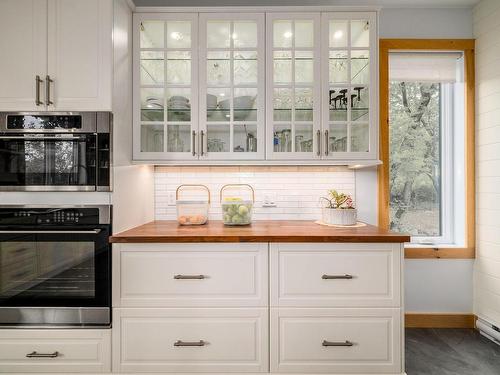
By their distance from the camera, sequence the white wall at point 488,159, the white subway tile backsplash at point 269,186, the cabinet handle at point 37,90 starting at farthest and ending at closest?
1. the white subway tile backsplash at point 269,186
2. the white wall at point 488,159
3. the cabinet handle at point 37,90

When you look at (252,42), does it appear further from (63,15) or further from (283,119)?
(63,15)

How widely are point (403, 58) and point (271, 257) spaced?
2.05 m

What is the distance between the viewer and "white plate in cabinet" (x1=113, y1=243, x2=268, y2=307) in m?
1.80

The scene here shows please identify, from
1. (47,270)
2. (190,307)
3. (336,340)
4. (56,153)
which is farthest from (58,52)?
(336,340)

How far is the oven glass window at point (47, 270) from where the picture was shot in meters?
1.80

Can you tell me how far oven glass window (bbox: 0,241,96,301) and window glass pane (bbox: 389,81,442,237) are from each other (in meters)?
2.41

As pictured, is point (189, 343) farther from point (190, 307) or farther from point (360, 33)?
point (360, 33)

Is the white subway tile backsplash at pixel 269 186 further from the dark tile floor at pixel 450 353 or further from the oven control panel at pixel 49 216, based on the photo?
the dark tile floor at pixel 450 353

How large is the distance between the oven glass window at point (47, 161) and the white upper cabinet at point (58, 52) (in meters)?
0.20

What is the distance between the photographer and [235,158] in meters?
2.15

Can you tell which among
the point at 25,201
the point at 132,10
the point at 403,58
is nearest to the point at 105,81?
the point at 132,10

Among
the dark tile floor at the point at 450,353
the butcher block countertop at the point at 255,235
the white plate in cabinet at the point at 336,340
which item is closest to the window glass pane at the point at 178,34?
the butcher block countertop at the point at 255,235

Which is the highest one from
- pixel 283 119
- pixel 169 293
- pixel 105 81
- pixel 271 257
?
pixel 105 81

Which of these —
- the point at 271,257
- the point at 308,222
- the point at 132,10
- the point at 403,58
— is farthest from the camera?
the point at 403,58
